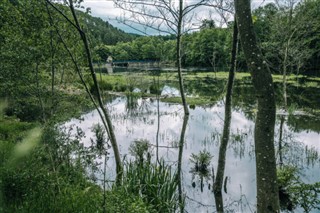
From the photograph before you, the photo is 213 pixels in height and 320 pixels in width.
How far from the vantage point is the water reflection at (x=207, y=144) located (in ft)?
24.7

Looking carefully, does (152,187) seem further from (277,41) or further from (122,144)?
(277,41)

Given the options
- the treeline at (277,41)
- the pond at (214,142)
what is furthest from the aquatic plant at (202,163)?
the treeline at (277,41)

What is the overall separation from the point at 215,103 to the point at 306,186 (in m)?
17.0

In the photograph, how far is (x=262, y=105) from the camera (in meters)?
2.72

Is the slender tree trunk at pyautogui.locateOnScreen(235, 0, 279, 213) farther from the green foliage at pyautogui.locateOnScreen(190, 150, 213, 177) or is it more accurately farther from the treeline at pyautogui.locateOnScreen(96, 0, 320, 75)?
the green foliage at pyautogui.locateOnScreen(190, 150, 213, 177)

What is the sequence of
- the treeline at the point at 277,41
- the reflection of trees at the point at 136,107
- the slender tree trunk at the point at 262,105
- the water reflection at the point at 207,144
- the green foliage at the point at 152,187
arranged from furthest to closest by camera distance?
the reflection of trees at the point at 136,107
the treeline at the point at 277,41
the water reflection at the point at 207,144
the green foliage at the point at 152,187
the slender tree trunk at the point at 262,105

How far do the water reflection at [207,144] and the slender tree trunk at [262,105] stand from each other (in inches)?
155

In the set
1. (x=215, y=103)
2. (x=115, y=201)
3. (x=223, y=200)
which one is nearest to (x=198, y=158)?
(x=223, y=200)

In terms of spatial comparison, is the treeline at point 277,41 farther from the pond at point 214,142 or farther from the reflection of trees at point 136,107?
the reflection of trees at point 136,107

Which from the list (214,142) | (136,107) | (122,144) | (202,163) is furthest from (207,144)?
(136,107)

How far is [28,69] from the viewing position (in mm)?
6828

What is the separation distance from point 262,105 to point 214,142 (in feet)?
30.9

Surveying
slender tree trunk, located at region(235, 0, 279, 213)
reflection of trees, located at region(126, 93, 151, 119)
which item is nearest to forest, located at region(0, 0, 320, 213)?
slender tree trunk, located at region(235, 0, 279, 213)

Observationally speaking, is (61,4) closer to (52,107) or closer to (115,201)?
(52,107)
